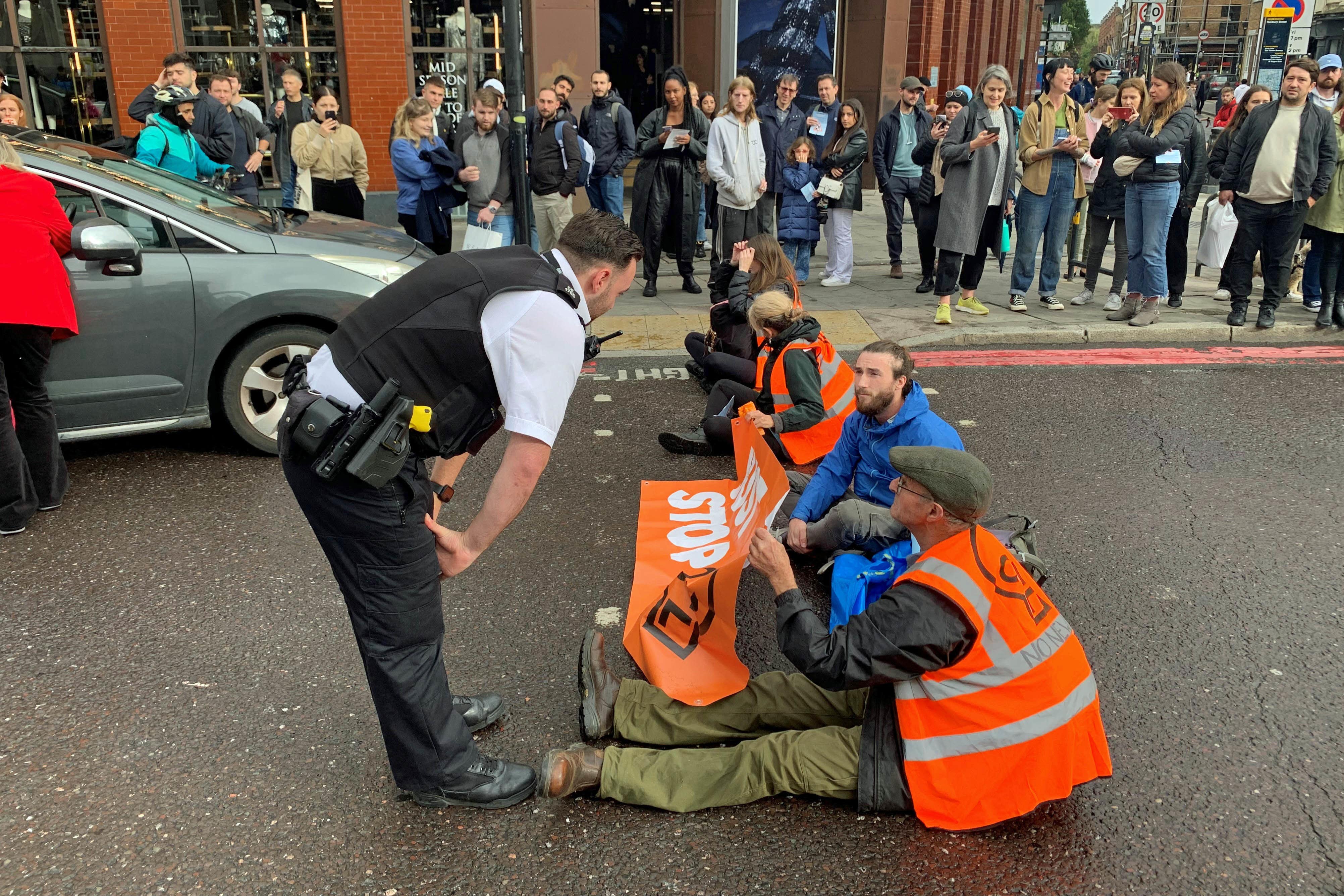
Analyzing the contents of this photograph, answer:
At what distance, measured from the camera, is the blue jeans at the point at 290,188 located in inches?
439

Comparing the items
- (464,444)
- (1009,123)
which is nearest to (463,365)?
(464,444)

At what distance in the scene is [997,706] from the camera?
9.27 feet

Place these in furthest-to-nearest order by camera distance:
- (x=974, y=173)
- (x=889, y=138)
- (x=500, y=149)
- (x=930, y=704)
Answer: (x=889, y=138), (x=500, y=149), (x=974, y=173), (x=930, y=704)

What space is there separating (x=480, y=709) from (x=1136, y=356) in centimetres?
666

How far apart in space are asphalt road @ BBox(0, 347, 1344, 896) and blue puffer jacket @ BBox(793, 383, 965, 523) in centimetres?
39

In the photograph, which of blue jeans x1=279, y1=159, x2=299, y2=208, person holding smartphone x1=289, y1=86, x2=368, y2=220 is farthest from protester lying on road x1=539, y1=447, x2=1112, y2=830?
blue jeans x1=279, y1=159, x2=299, y2=208

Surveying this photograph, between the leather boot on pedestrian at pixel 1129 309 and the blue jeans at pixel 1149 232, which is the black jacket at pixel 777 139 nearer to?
the blue jeans at pixel 1149 232

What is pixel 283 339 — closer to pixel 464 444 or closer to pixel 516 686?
pixel 516 686

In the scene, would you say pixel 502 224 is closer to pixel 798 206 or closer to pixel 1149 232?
pixel 798 206

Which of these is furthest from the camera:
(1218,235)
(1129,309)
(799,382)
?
(1218,235)

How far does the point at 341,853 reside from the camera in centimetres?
292

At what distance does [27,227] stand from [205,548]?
5.32 feet

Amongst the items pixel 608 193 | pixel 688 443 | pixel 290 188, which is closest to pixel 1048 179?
pixel 608 193

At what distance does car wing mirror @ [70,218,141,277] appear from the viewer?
4.99m
